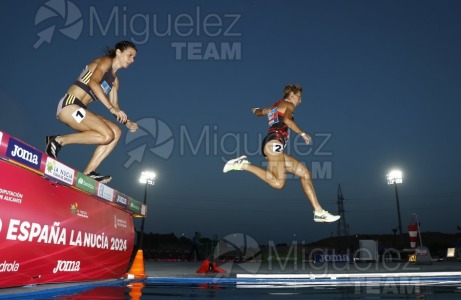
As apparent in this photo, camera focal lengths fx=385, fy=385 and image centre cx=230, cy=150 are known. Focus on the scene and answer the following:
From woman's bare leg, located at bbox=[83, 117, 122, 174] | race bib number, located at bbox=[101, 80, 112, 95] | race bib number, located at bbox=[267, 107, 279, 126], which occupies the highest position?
race bib number, located at bbox=[101, 80, 112, 95]

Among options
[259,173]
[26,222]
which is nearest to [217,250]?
[259,173]

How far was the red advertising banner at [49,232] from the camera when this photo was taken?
5.05 metres

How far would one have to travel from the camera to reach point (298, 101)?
7965mm

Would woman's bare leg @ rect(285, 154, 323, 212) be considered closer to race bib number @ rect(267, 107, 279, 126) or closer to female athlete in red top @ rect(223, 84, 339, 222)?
female athlete in red top @ rect(223, 84, 339, 222)

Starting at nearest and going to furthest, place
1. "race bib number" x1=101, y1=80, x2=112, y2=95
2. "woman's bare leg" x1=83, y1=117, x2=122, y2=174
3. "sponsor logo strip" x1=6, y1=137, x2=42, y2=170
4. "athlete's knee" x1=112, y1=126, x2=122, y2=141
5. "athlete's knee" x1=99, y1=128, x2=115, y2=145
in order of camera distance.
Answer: "sponsor logo strip" x1=6, y1=137, x2=42, y2=170
"athlete's knee" x1=99, y1=128, x2=115, y2=145
"race bib number" x1=101, y1=80, x2=112, y2=95
"athlete's knee" x1=112, y1=126, x2=122, y2=141
"woman's bare leg" x1=83, y1=117, x2=122, y2=174

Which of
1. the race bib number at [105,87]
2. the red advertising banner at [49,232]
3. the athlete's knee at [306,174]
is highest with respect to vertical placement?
the race bib number at [105,87]

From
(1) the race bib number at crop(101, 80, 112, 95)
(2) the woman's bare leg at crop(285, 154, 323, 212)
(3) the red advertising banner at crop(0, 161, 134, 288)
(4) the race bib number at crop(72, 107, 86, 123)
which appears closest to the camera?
(3) the red advertising banner at crop(0, 161, 134, 288)

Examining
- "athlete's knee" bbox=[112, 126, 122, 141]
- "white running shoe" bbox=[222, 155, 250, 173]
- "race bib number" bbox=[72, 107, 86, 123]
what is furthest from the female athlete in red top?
"race bib number" bbox=[72, 107, 86, 123]

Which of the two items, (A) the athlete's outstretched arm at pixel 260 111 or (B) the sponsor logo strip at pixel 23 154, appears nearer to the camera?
(B) the sponsor logo strip at pixel 23 154

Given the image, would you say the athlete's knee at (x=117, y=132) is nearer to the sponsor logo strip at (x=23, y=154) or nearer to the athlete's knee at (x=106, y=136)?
the athlete's knee at (x=106, y=136)

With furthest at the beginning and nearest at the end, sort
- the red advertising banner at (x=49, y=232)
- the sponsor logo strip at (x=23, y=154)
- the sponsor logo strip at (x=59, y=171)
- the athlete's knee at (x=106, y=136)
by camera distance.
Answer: the athlete's knee at (x=106, y=136) < the sponsor logo strip at (x=59, y=171) < the red advertising banner at (x=49, y=232) < the sponsor logo strip at (x=23, y=154)

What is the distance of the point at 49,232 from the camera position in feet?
19.7

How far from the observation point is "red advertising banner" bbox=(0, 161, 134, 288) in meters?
5.05

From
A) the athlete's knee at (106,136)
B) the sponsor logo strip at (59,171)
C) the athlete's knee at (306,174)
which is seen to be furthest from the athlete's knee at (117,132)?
the athlete's knee at (306,174)
